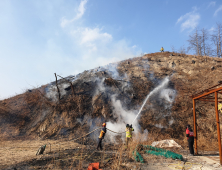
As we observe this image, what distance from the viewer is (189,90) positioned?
15469 millimetres

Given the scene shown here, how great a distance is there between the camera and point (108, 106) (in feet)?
45.4

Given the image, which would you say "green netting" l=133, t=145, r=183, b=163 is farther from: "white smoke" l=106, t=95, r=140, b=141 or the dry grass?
"white smoke" l=106, t=95, r=140, b=141

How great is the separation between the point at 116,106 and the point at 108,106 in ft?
2.61

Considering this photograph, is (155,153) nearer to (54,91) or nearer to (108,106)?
(108,106)

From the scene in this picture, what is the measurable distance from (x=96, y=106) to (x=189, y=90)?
10282 mm

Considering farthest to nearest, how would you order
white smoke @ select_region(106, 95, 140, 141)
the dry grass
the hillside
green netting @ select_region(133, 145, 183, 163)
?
1. the hillside
2. white smoke @ select_region(106, 95, 140, 141)
3. the dry grass
4. green netting @ select_region(133, 145, 183, 163)

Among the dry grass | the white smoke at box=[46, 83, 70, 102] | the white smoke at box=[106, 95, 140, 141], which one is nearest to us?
the dry grass

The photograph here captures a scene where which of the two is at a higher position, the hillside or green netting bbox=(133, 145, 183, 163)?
the hillside

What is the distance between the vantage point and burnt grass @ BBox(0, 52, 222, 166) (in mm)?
11884

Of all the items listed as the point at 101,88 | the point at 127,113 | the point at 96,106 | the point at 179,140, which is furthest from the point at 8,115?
the point at 179,140

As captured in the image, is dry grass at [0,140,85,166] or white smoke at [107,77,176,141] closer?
dry grass at [0,140,85,166]

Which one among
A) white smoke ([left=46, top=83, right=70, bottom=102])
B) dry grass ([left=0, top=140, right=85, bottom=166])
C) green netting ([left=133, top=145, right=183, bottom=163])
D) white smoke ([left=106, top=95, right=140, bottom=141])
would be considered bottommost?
dry grass ([left=0, top=140, right=85, bottom=166])

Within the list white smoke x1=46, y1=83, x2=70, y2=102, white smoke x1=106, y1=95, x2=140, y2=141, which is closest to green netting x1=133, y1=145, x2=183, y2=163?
white smoke x1=106, y1=95, x2=140, y2=141

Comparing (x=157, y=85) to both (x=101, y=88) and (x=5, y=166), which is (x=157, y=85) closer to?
(x=101, y=88)
